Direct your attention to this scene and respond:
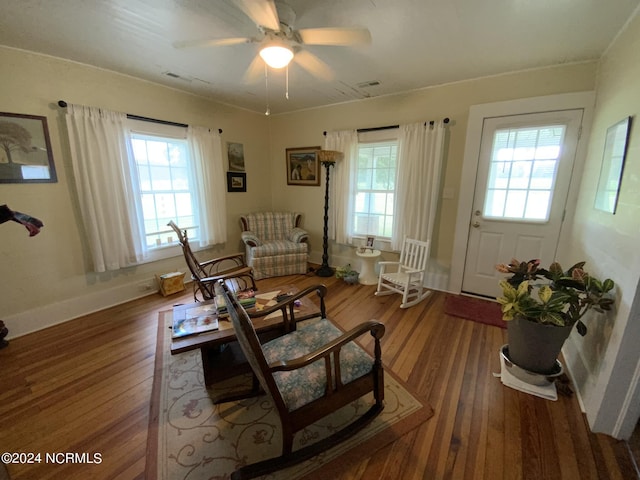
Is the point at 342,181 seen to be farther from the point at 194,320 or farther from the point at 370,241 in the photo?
the point at 194,320

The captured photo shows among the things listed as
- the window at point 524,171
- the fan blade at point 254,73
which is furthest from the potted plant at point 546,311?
the fan blade at point 254,73

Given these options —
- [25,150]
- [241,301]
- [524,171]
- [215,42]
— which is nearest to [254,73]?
[215,42]

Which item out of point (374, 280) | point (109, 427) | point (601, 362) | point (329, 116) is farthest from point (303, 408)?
point (329, 116)

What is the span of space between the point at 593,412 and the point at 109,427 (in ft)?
9.14

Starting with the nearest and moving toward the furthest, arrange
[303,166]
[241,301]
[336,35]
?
1. [336,35]
2. [241,301]
3. [303,166]

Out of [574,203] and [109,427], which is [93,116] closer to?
[109,427]

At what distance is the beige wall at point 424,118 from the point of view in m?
2.48

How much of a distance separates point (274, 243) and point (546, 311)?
3.14 m

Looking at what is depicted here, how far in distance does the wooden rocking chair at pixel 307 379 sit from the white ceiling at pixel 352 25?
73.7 inches

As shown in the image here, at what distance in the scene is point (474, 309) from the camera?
280 centimetres

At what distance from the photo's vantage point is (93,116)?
2.50m

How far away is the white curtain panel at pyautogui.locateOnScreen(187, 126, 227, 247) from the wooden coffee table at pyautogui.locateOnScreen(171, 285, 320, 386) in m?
1.90

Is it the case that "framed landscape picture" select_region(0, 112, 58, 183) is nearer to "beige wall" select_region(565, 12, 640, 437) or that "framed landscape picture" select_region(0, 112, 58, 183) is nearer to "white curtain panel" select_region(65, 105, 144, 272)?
"white curtain panel" select_region(65, 105, 144, 272)

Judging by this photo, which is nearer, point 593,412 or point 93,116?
point 593,412
